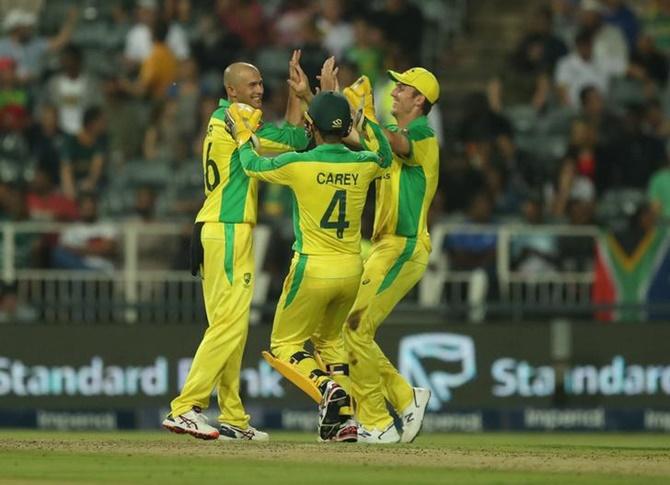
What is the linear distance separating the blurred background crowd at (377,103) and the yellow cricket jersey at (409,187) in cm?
518

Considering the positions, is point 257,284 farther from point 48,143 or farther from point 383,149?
point 383,149

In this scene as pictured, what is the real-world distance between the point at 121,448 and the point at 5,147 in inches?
372

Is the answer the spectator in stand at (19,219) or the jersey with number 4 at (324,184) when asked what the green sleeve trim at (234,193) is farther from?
the spectator in stand at (19,219)

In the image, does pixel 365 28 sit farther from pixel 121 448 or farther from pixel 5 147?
pixel 121 448

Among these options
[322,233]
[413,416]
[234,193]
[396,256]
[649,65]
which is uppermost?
[649,65]

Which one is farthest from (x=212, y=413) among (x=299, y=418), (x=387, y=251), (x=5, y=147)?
(x=387, y=251)

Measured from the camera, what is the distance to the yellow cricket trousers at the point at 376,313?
14461mm

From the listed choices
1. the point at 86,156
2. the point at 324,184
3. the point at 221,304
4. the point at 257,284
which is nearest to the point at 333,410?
the point at 221,304

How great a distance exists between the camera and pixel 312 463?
12.9 m

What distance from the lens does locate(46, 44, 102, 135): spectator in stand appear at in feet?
77.4

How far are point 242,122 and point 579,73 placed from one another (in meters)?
10.4

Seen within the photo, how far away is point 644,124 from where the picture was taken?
2280 centimetres

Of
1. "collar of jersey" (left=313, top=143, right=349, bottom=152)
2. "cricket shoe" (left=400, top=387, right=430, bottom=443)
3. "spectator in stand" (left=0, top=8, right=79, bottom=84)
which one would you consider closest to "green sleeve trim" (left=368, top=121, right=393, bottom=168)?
"collar of jersey" (left=313, top=143, right=349, bottom=152)

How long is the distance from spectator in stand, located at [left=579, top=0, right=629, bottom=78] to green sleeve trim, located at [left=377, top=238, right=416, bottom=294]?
9579 millimetres
